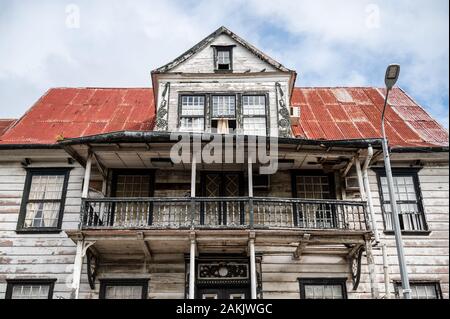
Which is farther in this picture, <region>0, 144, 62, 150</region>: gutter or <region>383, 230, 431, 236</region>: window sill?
<region>0, 144, 62, 150</region>: gutter

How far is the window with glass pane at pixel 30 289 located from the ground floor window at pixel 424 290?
9726 millimetres

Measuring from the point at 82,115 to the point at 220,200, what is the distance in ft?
23.5

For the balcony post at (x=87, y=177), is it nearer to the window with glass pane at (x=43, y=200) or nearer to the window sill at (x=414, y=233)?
the window with glass pane at (x=43, y=200)

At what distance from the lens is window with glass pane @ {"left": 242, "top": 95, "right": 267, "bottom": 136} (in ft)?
49.7

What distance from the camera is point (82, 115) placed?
17.1 m

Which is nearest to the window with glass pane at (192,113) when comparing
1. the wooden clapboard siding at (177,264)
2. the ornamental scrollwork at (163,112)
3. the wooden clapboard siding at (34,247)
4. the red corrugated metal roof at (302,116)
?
the ornamental scrollwork at (163,112)

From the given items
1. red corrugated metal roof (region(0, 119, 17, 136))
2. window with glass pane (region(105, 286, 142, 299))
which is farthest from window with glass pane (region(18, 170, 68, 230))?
red corrugated metal roof (region(0, 119, 17, 136))

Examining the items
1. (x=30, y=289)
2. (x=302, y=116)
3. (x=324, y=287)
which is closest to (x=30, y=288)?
(x=30, y=289)

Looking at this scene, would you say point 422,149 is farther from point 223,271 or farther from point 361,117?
point 223,271

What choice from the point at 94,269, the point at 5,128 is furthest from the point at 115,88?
the point at 94,269

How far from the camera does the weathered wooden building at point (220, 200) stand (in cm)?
1277

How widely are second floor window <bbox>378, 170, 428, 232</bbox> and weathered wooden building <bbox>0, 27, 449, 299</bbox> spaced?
40mm

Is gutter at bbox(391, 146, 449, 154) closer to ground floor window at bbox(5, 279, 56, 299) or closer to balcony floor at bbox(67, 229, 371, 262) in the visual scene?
balcony floor at bbox(67, 229, 371, 262)
